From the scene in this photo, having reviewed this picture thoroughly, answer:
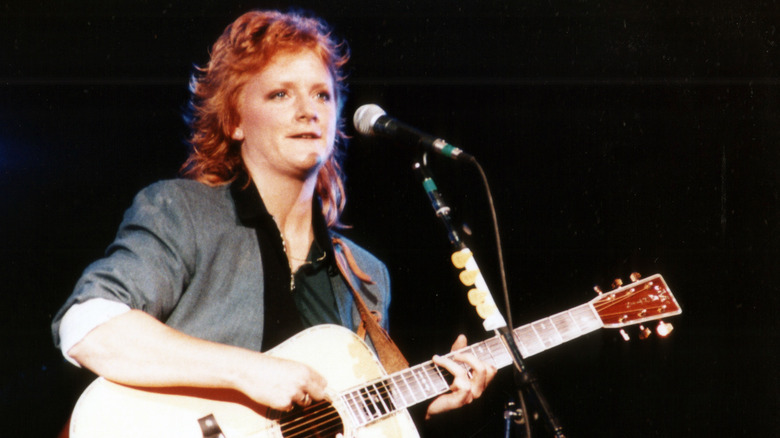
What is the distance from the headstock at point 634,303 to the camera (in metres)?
2.35

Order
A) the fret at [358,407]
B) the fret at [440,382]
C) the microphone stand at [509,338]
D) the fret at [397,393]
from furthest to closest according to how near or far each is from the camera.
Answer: the fret at [440,382] < the fret at [397,393] < the fret at [358,407] < the microphone stand at [509,338]

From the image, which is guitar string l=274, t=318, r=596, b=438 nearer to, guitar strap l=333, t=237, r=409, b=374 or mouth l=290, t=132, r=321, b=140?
guitar strap l=333, t=237, r=409, b=374

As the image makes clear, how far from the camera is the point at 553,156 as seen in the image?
318 cm

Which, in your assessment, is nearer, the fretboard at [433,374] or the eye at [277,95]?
the fretboard at [433,374]

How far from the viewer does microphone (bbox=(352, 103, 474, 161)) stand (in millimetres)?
1730

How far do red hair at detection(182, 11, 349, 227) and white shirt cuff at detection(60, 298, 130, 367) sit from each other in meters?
0.65

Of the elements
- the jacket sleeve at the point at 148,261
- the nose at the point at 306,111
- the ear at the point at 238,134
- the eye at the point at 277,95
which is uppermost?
the eye at the point at 277,95

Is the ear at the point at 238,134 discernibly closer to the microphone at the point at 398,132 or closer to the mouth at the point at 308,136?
the mouth at the point at 308,136

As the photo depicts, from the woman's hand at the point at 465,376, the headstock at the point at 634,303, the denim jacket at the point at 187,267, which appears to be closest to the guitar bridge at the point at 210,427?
the denim jacket at the point at 187,267

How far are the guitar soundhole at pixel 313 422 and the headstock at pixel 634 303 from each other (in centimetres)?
105

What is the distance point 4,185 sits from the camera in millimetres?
2602

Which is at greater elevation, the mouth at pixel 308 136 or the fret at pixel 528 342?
the mouth at pixel 308 136

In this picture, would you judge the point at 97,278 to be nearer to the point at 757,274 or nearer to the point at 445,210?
the point at 445,210

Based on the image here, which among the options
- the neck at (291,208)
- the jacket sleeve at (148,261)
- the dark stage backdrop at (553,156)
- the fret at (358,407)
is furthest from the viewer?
the dark stage backdrop at (553,156)
